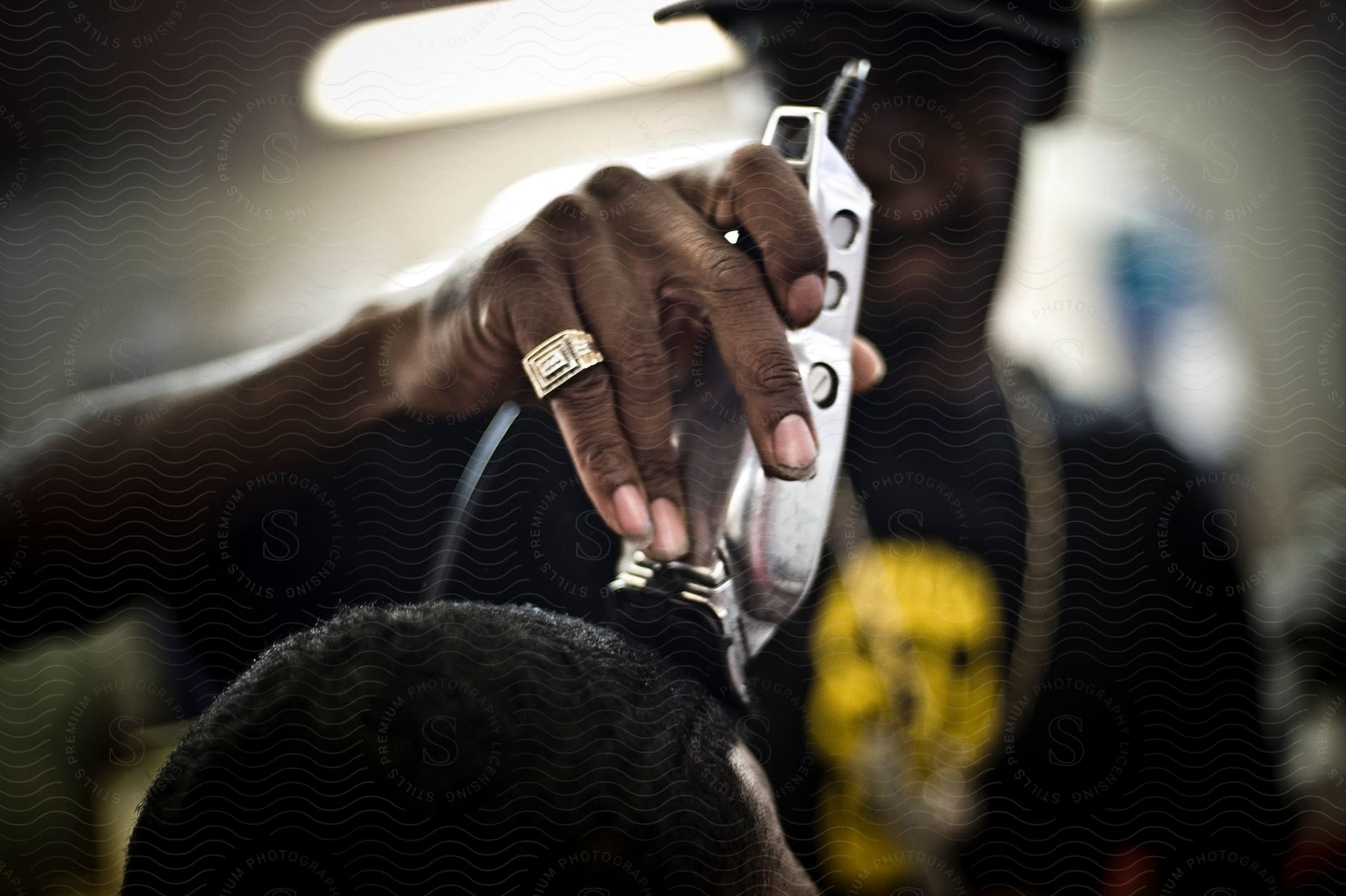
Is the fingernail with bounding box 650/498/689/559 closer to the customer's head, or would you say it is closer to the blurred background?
the customer's head

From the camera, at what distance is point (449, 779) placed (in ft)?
1.88

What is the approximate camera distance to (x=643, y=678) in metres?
0.63

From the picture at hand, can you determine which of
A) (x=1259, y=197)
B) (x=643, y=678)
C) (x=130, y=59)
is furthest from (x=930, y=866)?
(x=130, y=59)

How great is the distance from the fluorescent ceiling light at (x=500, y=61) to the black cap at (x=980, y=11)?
13 millimetres

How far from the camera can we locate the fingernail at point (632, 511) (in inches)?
25.3

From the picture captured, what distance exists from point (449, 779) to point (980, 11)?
709mm

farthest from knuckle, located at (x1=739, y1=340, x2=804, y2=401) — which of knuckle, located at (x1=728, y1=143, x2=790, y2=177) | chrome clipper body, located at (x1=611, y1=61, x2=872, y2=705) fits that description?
knuckle, located at (x1=728, y1=143, x2=790, y2=177)

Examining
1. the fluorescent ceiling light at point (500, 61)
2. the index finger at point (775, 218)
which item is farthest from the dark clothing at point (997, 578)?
the fluorescent ceiling light at point (500, 61)

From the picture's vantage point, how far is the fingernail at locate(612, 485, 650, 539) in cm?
64

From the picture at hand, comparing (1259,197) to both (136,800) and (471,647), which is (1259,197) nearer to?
(471,647)

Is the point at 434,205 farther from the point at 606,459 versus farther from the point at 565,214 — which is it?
the point at 606,459

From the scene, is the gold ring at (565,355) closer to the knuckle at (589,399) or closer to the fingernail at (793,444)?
the knuckle at (589,399)

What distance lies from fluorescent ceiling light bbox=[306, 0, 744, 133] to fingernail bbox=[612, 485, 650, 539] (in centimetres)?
31

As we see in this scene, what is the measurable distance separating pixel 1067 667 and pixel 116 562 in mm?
768
